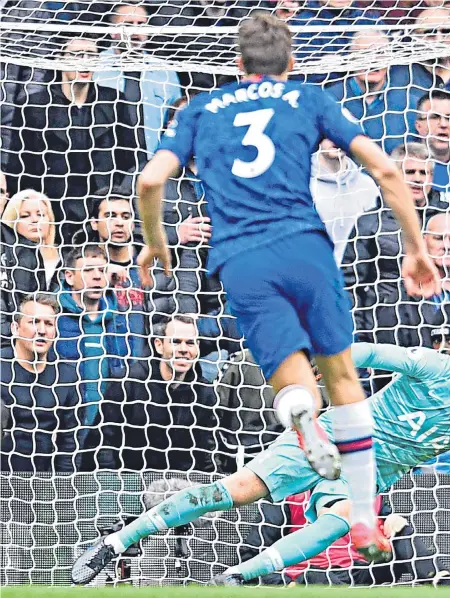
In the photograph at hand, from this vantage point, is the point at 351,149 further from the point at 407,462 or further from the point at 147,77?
the point at 147,77

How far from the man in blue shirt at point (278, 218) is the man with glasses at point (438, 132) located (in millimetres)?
1507

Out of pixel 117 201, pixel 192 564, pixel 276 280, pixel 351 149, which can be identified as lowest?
pixel 192 564

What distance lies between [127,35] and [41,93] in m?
0.53

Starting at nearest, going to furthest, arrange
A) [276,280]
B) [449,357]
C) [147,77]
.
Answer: [276,280]
[449,357]
[147,77]

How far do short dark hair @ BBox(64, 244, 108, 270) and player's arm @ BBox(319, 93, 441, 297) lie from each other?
1.67 m

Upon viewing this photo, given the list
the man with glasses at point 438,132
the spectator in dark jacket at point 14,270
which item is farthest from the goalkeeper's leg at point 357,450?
the spectator in dark jacket at point 14,270

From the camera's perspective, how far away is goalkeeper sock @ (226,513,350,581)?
383 centimetres

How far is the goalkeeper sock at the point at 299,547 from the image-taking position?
3.83 meters

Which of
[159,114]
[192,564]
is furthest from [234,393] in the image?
[159,114]

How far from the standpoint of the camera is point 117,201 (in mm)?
4551

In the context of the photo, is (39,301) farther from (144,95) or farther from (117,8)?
(117,8)

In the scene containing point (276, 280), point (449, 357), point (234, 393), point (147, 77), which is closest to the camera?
point (276, 280)

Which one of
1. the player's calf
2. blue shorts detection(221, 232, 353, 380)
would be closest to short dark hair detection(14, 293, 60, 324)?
blue shorts detection(221, 232, 353, 380)

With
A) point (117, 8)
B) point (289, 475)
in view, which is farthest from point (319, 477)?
point (117, 8)
